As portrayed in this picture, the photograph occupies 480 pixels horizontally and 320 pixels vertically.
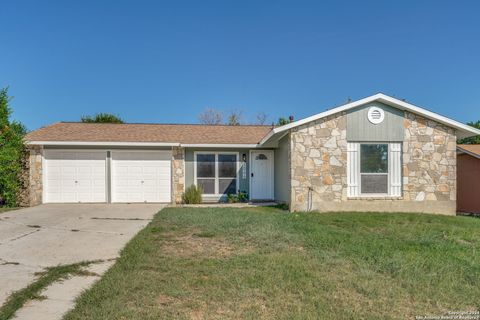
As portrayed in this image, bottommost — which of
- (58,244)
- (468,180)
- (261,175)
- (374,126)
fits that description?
(58,244)

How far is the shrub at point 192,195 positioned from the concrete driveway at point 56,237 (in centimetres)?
258

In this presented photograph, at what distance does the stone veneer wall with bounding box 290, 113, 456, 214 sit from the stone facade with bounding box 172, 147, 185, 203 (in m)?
5.43

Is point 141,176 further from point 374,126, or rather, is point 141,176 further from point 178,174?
point 374,126

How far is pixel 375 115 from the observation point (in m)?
10.8

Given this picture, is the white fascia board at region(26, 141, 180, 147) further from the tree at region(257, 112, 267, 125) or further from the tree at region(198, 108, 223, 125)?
the tree at region(257, 112, 267, 125)

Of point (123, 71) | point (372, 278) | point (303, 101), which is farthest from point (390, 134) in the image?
point (123, 71)

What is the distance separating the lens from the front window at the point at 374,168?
10.9 m

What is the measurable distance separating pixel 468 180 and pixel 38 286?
624 inches

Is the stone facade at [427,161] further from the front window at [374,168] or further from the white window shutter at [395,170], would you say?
the front window at [374,168]

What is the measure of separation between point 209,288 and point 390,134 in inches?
375

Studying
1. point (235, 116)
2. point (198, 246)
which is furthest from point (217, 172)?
point (235, 116)

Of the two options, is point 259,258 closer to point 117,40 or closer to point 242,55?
point 117,40

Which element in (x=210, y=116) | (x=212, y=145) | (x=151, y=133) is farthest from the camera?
(x=210, y=116)

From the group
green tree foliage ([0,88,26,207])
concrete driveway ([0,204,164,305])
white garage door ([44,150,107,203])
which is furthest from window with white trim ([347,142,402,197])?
green tree foliage ([0,88,26,207])
